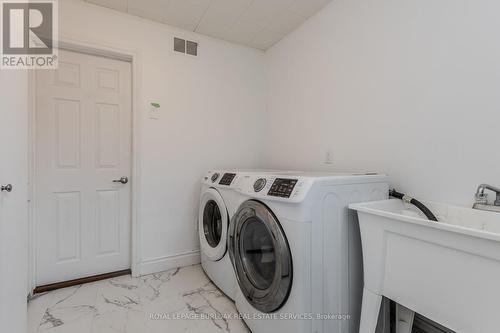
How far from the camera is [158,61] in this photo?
2.23 meters

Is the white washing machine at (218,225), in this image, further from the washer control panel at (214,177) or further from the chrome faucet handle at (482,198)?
the chrome faucet handle at (482,198)

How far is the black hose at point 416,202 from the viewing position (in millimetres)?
1237

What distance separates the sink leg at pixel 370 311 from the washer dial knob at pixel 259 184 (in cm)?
72

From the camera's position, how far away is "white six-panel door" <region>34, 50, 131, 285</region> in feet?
6.37

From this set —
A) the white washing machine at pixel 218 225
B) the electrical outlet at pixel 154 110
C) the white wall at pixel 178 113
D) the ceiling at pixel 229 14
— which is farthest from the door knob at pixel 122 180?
the ceiling at pixel 229 14

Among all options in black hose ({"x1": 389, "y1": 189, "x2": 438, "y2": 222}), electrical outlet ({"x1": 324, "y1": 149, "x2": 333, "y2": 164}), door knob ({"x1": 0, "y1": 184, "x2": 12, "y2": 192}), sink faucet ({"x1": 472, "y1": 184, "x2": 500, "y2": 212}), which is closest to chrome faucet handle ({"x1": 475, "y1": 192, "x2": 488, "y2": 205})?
sink faucet ({"x1": 472, "y1": 184, "x2": 500, "y2": 212})

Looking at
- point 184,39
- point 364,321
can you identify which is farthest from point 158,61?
point 364,321

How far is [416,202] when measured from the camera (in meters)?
1.31

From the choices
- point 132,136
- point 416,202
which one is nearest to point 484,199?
point 416,202

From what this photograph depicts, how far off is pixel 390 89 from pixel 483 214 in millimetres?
870

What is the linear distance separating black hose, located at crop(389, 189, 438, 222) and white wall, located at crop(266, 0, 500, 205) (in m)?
0.08

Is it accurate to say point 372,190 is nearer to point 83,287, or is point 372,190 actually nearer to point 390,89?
point 390,89

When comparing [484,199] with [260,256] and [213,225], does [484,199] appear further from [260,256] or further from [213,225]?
[213,225]

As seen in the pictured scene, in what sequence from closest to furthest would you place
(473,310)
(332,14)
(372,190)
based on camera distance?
(473,310) → (372,190) → (332,14)
